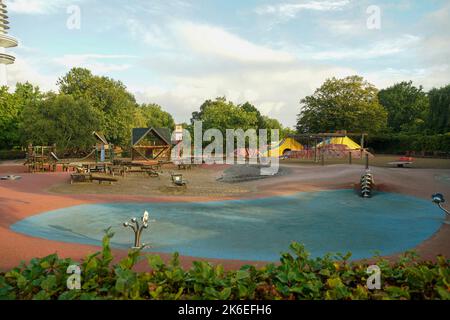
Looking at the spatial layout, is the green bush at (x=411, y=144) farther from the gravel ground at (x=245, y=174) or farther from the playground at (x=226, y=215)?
the gravel ground at (x=245, y=174)

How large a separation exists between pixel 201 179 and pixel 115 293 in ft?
75.7

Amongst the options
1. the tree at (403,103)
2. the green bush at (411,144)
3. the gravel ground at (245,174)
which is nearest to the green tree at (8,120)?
the gravel ground at (245,174)

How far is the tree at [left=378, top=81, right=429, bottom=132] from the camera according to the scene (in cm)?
6906

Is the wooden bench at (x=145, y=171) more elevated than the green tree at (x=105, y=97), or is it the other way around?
the green tree at (x=105, y=97)

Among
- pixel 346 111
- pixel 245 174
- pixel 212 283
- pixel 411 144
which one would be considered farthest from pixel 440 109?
pixel 212 283

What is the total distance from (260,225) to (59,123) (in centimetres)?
3395

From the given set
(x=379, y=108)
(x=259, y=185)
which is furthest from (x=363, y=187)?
(x=379, y=108)

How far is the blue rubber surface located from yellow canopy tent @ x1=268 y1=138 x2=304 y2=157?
91.5 feet

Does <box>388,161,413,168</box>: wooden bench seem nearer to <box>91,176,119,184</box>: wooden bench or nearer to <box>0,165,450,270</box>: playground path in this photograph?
<box>0,165,450,270</box>: playground path

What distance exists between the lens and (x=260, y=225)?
1452 centimetres

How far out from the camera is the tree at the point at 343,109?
5591 cm

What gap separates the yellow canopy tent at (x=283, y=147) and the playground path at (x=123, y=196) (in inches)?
698

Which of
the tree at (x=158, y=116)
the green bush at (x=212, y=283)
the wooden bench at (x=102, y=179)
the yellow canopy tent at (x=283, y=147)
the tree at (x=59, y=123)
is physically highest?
the tree at (x=158, y=116)

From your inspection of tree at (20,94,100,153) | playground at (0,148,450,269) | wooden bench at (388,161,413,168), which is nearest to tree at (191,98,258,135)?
tree at (20,94,100,153)
